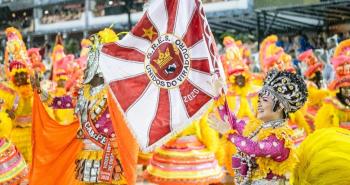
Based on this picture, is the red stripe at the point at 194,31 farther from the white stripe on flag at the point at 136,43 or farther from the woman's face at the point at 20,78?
the woman's face at the point at 20,78

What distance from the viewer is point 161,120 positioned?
3.90 meters

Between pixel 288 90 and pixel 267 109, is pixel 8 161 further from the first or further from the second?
pixel 288 90

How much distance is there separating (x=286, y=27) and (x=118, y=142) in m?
15.3

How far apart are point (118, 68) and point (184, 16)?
0.67 metres

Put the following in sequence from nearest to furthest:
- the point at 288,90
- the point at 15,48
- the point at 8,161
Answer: the point at 288,90 < the point at 8,161 < the point at 15,48

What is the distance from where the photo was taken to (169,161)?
6.30 m

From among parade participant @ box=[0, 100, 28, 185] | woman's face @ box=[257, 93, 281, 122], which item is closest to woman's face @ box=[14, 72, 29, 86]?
parade participant @ box=[0, 100, 28, 185]

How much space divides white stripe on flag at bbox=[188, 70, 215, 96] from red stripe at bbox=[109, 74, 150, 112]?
1.15 ft

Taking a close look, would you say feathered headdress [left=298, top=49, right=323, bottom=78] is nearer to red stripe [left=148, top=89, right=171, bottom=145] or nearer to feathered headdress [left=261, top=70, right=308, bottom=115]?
feathered headdress [left=261, top=70, right=308, bottom=115]

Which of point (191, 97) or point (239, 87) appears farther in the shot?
point (239, 87)

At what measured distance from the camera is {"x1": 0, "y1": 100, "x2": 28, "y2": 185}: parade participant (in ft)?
17.2

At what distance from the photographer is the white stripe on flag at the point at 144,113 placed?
12.7ft

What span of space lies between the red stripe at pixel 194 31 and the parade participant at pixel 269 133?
0.54 m

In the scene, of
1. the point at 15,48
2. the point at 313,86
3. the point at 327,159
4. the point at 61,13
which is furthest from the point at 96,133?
the point at 61,13
